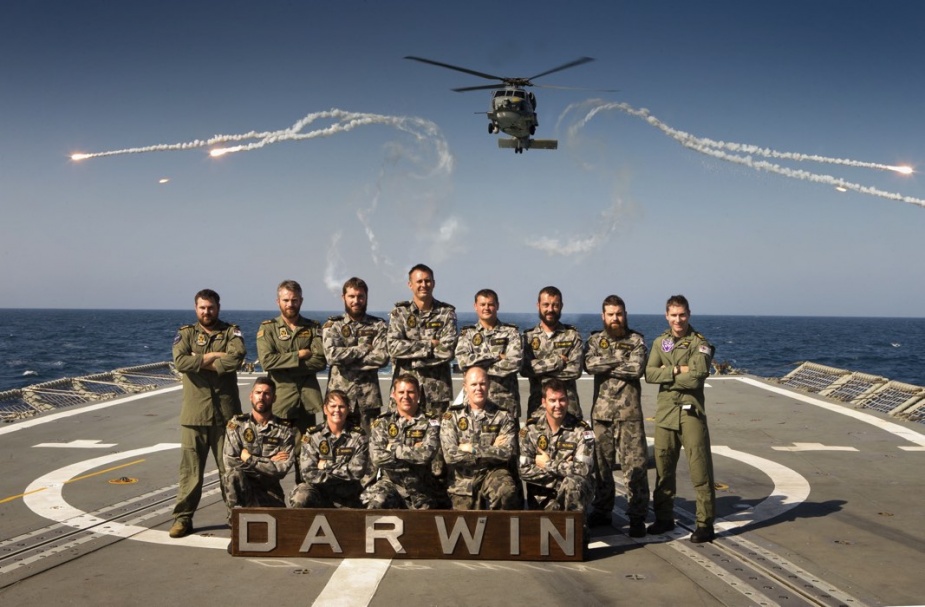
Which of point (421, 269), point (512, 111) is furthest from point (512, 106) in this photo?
point (421, 269)

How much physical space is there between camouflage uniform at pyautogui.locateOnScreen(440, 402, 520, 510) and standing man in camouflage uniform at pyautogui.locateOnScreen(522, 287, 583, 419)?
0.98m

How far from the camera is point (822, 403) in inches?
766

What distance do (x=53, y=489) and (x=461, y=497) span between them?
6159mm

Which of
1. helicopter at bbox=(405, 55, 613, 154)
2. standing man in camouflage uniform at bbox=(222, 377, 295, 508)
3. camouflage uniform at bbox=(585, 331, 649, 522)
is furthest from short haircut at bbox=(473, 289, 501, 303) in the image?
helicopter at bbox=(405, 55, 613, 154)

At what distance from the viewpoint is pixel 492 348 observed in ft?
29.8

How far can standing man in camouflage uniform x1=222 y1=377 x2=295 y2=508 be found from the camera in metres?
7.93

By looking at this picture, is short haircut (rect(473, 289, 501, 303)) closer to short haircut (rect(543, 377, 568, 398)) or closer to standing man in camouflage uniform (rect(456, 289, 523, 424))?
standing man in camouflage uniform (rect(456, 289, 523, 424))

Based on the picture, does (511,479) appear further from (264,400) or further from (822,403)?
(822,403)

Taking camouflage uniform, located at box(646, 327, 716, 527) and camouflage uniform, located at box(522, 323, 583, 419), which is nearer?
camouflage uniform, located at box(646, 327, 716, 527)

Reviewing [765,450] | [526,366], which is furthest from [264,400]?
[765,450]

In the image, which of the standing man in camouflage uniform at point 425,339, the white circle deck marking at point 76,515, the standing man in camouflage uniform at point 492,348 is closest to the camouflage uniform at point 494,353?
the standing man in camouflage uniform at point 492,348

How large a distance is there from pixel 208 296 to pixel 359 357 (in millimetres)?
1891

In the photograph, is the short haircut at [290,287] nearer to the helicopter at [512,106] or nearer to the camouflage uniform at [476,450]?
the camouflage uniform at [476,450]

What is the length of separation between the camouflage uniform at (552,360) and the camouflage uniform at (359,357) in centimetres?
177
